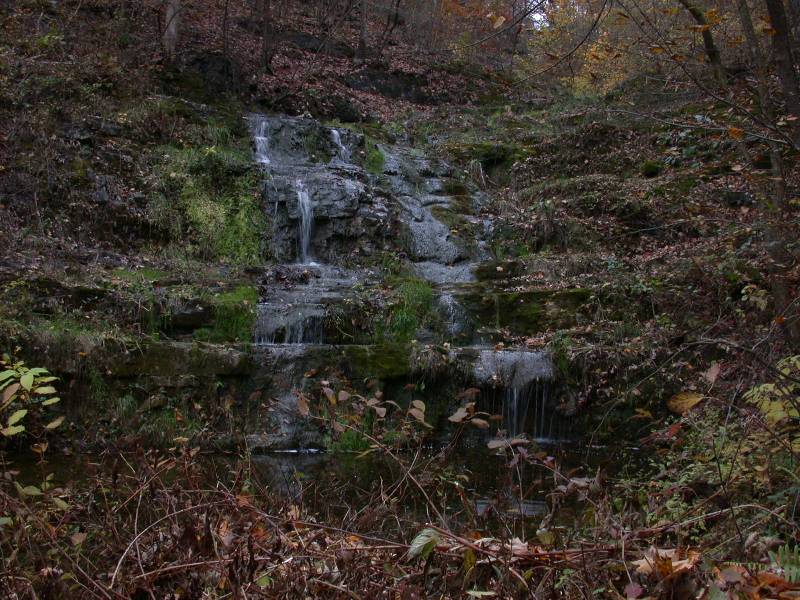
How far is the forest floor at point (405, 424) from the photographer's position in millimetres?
1964

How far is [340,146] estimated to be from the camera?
572 inches

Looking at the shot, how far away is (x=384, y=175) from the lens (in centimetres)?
1409

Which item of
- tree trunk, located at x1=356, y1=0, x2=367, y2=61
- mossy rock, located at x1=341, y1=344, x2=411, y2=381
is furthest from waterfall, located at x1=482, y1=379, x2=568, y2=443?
tree trunk, located at x1=356, y1=0, x2=367, y2=61

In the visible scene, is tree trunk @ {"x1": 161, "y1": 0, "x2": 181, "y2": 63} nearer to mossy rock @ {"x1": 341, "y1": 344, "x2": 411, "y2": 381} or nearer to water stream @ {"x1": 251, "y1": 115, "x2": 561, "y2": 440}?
water stream @ {"x1": 251, "y1": 115, "x2": 561, "y2": 440}

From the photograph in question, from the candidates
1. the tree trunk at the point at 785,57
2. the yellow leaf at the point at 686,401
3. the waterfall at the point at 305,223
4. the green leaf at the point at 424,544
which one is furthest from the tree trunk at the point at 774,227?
the waterfall at the point at 305,223

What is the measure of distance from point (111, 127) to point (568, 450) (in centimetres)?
988

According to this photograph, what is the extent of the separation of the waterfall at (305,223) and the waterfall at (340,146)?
2479 millimetres

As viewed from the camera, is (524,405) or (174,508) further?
(524,405)

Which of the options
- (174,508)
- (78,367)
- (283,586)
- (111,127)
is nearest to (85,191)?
(111,127)

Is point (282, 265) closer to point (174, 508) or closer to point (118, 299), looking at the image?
point (118, 299)

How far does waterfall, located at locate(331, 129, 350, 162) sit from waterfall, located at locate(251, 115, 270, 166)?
1.52m

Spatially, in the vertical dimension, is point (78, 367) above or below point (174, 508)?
below

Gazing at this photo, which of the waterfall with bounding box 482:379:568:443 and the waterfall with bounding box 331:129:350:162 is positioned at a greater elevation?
the waterfall with bounding box 331:129:350:162

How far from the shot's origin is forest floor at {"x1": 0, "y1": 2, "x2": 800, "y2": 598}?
6.44 ft
